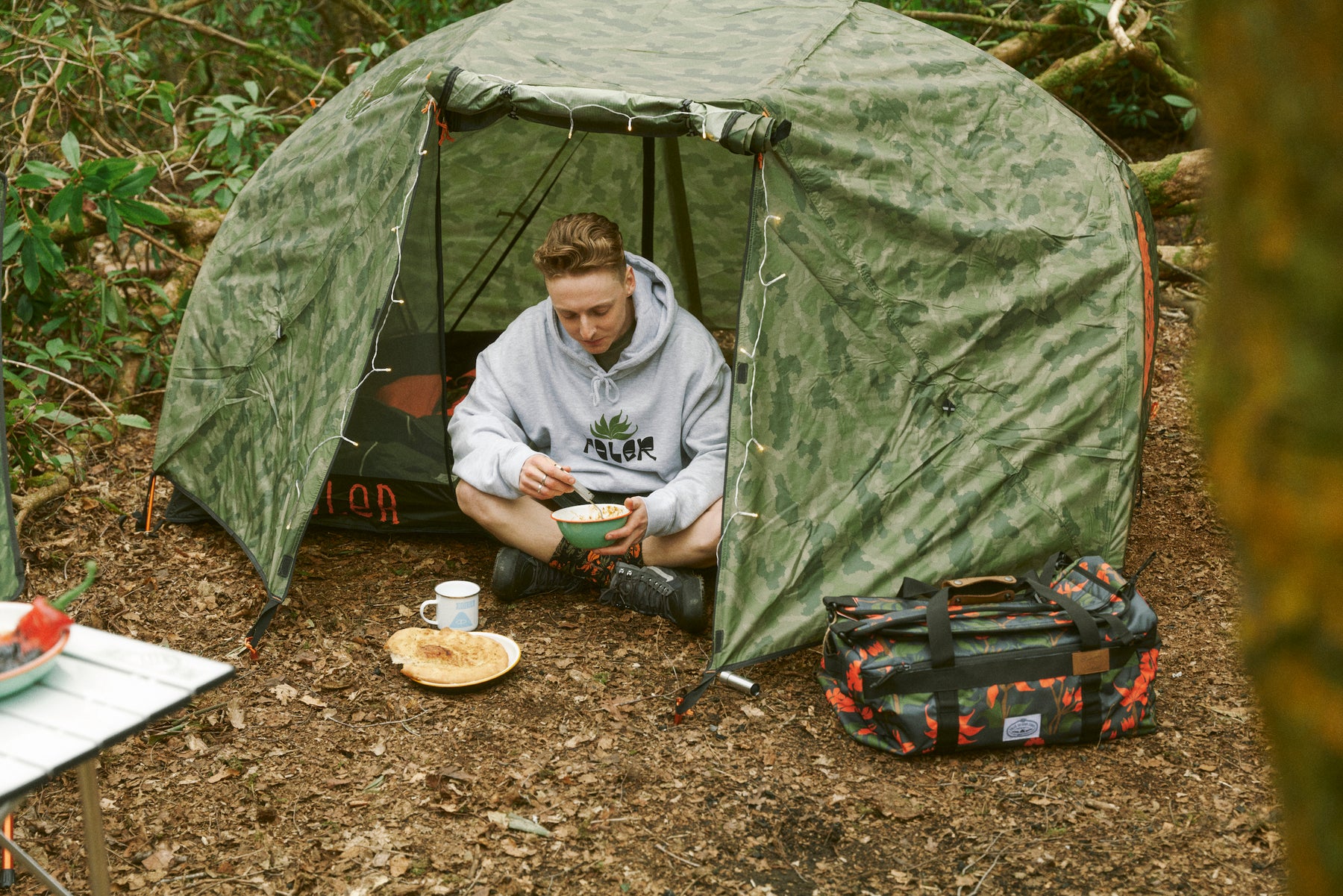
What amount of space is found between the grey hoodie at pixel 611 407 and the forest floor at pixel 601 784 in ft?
1.59

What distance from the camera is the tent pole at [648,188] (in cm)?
530

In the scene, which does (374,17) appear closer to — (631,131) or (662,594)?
(631,131)

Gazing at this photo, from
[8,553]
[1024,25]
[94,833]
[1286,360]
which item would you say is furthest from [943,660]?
[1024,25]

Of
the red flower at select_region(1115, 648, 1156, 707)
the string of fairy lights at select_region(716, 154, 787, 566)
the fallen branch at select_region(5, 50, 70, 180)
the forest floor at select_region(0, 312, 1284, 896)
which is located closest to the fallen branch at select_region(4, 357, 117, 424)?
the fallen branch at select_region(5, 50, 70, 180)

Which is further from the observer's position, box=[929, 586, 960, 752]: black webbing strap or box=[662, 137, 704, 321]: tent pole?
box=[662, 137, 704, 321]: tent pole

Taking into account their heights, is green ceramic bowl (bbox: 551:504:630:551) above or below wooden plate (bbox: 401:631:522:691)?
above

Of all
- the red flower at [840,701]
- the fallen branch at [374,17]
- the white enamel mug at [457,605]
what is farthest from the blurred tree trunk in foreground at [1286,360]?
the fallen branch at [374,17]

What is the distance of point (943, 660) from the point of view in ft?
9.09

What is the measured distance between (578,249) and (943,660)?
1.63 metres

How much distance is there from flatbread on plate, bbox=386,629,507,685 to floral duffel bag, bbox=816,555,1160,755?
100 centimetres

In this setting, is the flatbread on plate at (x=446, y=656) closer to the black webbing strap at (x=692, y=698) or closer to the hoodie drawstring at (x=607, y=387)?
the black webbing strap at (x=692, y=698)

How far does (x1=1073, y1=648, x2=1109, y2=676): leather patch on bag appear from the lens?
2.83 metres

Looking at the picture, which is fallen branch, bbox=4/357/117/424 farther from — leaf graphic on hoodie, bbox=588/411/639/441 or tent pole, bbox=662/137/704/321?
tent pole, bbox=662/137/704/321

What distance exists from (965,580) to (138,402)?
13.3ft
